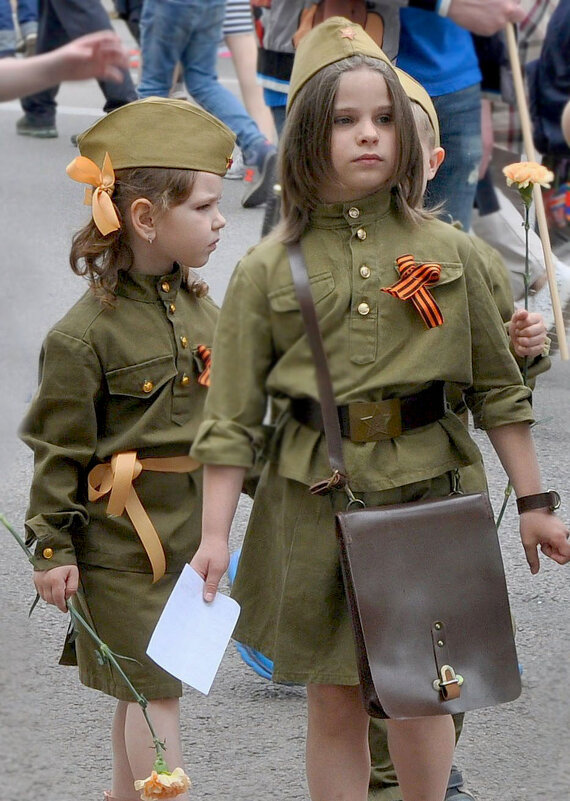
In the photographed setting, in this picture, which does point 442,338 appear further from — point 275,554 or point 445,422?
point 275,554

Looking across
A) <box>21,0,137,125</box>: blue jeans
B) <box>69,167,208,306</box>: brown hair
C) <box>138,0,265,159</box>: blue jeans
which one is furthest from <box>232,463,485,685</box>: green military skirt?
<box>138,0,265,159</box>: blue jeans

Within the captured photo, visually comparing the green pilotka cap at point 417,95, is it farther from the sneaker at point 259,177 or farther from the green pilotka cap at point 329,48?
the sneaker at point 259,177

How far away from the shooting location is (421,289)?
2180mm

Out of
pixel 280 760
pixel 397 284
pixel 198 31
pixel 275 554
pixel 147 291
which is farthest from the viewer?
pixel 198 31

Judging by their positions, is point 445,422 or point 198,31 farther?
point 198,31

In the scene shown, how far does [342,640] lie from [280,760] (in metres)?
0.86

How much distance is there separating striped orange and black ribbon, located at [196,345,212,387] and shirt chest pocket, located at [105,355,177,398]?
7 centimetres

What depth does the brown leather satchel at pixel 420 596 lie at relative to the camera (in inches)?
84.7

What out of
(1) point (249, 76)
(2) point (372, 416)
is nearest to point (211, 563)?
(2) point (372, 416)

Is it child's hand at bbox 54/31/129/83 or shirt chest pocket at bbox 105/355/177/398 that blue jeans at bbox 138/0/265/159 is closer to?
shirt chest pocket at bbox 105/355/177/398

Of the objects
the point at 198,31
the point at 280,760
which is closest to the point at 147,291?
the point at 280,760

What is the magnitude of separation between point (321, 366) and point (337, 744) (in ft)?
2.33

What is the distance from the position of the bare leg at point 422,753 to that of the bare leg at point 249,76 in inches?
224

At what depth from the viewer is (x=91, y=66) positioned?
206cm
